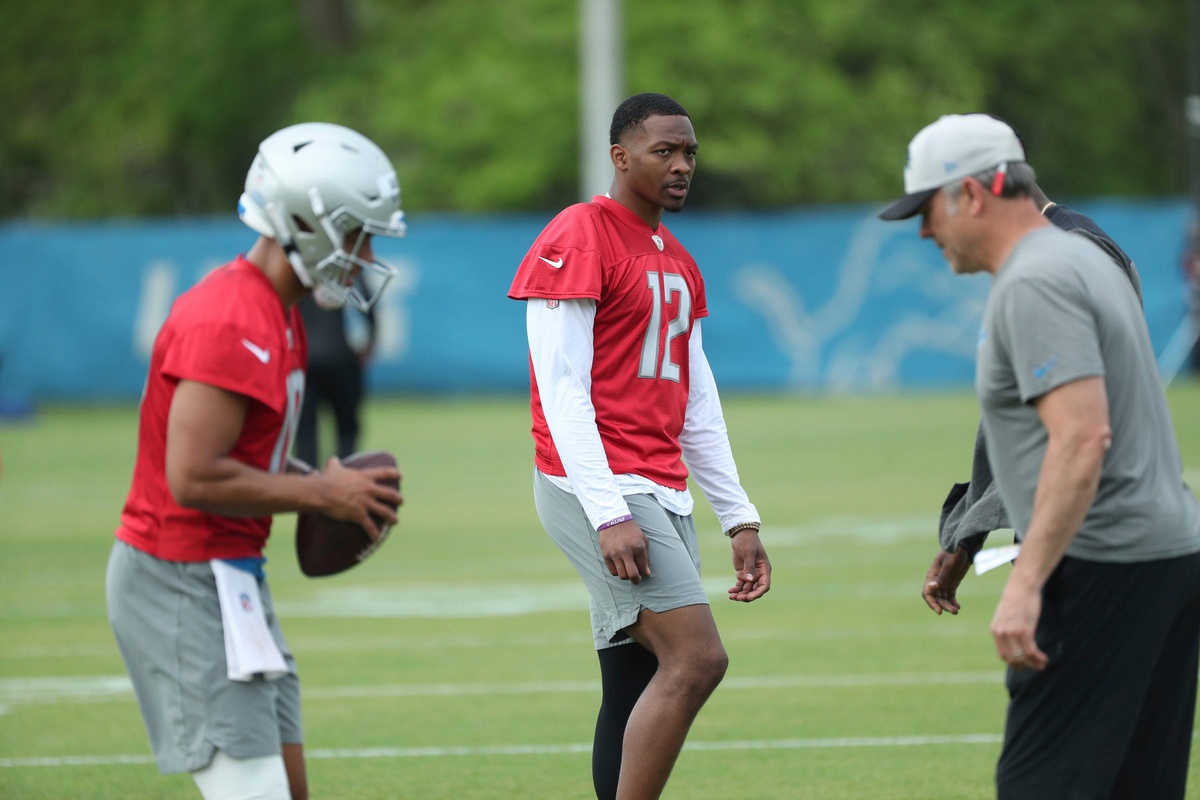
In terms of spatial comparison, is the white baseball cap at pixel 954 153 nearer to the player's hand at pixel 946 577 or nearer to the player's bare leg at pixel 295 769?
the player's hand at pixel 946 577

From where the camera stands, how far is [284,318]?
422cm

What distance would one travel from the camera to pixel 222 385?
396cm

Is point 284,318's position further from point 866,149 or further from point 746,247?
point 866,149

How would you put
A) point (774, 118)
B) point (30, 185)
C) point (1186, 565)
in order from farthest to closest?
point (30, 185)
point (774, 118)
point (1186, 565)

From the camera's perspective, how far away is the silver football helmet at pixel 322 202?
4.18 metres

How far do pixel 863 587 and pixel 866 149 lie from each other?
2534 cm

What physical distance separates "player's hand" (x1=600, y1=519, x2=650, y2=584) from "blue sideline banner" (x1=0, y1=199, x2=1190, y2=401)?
22717mm

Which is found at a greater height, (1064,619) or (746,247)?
(1064,619)

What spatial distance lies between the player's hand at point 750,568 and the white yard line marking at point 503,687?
9.61ft

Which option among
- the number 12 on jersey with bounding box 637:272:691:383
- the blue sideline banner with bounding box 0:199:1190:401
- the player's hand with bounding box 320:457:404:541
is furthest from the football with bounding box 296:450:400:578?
the blue sideline banner with bounding box 0:199:1190:401

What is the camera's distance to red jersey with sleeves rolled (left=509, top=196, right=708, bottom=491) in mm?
5090

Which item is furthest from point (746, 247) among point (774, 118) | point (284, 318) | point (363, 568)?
point (284, 318)

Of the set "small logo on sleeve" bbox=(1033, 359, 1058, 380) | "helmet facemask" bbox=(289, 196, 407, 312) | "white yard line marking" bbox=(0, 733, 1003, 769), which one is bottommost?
"white yard line marking" bbox=(0, 733, 1003, 769)

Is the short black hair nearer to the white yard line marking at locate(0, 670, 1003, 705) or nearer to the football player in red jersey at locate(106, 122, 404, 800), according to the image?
the football player in red jersey at locate(106, 122, 404, 800)
